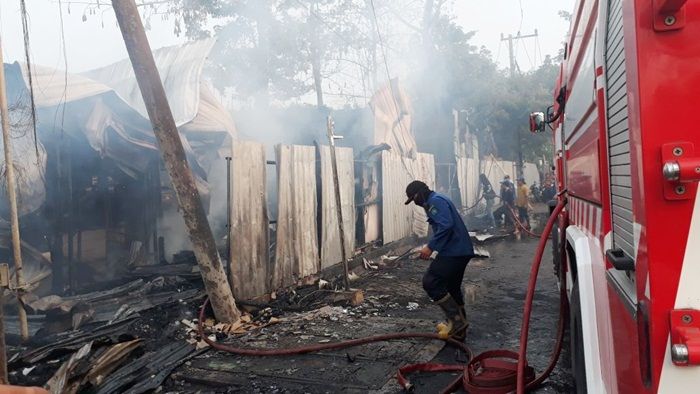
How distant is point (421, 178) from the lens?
1355 centimetres

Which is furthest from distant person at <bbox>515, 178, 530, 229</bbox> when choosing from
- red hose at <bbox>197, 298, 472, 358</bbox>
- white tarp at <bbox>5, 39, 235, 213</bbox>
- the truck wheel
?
the truck wheel

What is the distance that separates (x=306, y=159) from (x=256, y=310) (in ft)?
8.24

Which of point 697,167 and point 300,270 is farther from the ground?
point 697,167

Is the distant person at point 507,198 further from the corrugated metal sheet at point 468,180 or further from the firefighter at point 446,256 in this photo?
the firefighter at point 446,256

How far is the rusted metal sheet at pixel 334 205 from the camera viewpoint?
8109 mm

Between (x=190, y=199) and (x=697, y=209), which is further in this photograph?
(x=190, y=199)

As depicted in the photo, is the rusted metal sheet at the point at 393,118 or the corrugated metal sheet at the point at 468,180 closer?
the rusted metal sheet at the point at 393,118

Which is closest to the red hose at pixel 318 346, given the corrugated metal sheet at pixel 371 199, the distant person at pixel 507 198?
the corrugated metal sheet at pixel 371 199

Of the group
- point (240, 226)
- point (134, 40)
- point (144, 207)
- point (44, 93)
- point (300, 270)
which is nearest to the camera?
point (134, 40)

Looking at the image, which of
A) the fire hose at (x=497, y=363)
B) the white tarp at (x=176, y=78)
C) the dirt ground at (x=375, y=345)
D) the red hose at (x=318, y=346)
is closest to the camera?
the fire hose at (x=497, y=363)

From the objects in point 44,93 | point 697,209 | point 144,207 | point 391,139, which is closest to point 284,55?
point 391,139

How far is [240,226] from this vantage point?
6273 mm

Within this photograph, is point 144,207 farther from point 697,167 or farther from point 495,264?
point 697,167

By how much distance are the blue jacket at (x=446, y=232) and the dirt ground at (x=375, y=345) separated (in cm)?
99
